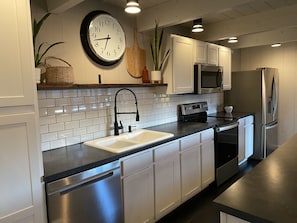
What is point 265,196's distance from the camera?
40.8 inches

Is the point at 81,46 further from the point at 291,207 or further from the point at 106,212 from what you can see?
the point at 291,207

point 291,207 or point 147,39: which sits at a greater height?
point 147,39

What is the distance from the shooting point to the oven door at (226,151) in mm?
3180

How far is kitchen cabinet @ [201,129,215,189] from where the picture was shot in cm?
292

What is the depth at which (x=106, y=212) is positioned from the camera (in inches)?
71.1

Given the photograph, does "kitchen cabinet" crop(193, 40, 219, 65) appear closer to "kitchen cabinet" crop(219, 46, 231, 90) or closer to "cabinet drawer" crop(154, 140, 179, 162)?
"kitchen cabinet" crop(219, 46, 231, 90)

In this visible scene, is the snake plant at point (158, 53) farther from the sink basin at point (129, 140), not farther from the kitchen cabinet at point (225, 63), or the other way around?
the kitchen cabinet at point (225, 63)

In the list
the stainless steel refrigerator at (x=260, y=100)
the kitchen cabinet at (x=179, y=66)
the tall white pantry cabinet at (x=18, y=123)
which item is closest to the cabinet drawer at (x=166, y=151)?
the kitchen cabinet at (x=179, y=66)

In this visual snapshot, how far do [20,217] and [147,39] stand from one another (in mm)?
2393

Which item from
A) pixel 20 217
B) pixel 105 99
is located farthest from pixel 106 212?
pixel 105 99

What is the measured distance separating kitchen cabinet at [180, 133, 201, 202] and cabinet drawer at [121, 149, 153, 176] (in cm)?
54

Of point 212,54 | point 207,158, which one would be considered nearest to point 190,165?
point 207,158


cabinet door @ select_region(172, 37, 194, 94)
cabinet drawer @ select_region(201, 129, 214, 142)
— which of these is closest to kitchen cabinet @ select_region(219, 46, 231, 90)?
cabinet door @ select_region(172, 37, 194, 94)

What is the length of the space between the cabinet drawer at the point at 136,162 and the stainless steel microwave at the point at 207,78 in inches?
58.7
